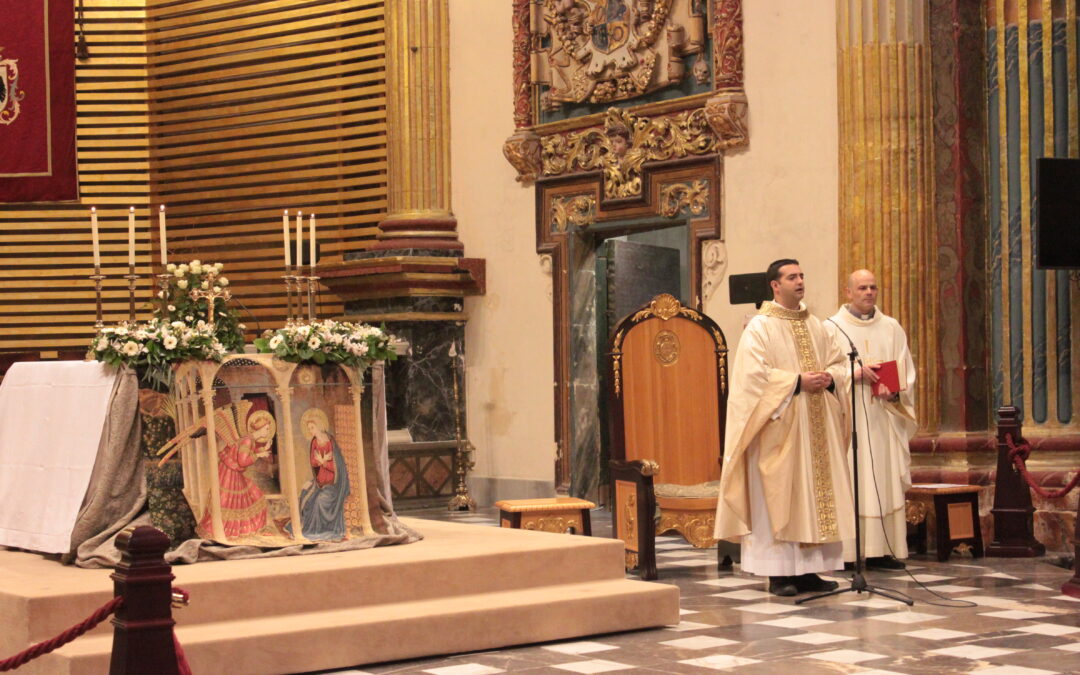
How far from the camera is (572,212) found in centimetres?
1238

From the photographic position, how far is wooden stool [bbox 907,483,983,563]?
8.80 meters

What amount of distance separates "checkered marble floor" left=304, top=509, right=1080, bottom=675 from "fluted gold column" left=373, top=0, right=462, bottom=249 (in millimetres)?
Answer: 5901

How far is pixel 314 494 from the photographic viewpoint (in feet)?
22.5

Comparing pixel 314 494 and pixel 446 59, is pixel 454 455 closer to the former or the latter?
pixel 446 59

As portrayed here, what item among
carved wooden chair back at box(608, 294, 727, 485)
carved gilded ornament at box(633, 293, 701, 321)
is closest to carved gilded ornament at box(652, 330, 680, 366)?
carved wooden chair back at box(608, 294, 727, 485)

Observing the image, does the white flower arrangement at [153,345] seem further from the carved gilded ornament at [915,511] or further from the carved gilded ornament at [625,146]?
the carved gilded ornament at [625,146]

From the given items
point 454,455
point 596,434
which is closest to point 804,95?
point 596,434

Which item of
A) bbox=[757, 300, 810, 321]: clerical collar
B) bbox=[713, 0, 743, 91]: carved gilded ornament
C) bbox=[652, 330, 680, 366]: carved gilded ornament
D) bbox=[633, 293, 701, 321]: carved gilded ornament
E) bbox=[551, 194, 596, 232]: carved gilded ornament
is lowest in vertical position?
bbox=[652, 330, 680, 366]: carved gilded ornament

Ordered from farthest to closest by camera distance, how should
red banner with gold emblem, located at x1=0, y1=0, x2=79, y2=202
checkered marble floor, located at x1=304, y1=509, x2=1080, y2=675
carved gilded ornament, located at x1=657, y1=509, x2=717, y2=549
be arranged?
red banner with gold emblem, located at x1=0, y1=0, x2=79, y2=202
carved gilded ornament, located at x1=657, y1=509, x2=717, y2=549
checkered marble floor, located at x1=304, y1=509, x2=1080, y2=675

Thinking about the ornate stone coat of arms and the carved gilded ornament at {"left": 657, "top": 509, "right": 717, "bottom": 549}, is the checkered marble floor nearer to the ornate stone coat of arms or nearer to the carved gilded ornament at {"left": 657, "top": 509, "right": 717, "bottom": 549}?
the carved gilded ornament at {"left": 657, "top": 509, "right": 717, "bottom": 549}

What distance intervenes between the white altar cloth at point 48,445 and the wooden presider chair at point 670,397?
3319 mm

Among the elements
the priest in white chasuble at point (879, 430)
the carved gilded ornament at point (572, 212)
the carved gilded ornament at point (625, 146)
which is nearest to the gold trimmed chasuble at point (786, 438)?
the priest in white chasuble at point (879, 430)

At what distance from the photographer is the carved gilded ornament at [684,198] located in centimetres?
1134

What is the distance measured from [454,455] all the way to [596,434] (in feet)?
4.09
